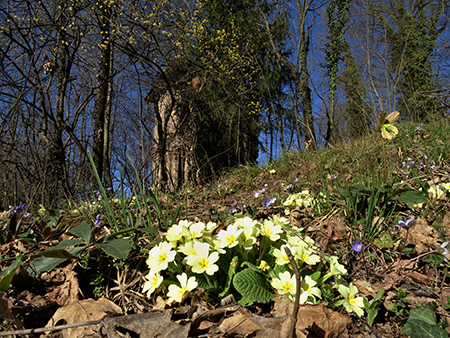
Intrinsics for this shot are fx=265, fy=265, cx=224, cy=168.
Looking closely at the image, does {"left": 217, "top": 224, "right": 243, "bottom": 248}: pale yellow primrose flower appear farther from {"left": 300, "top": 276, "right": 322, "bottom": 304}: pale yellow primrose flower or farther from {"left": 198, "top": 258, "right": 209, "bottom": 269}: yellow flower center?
{"left": 300, "top": 276, "right": 322, "bottom": 304}: pale yellow primrose flower

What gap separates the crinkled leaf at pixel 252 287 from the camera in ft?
3.03

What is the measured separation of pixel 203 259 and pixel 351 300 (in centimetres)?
53

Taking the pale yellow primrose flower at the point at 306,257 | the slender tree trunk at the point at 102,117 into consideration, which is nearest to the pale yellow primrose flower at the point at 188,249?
the pale yellow primrose flower at the point at 306,257

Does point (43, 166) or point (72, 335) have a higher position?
point (43, 166)

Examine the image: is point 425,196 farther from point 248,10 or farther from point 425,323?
point 248,10

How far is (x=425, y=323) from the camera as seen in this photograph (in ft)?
2.68

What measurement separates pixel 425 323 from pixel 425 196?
2.46 ft

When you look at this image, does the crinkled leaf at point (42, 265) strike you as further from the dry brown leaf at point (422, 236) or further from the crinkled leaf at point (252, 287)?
the dry brown leaf at point (422, 236)

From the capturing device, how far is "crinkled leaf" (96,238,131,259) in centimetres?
102

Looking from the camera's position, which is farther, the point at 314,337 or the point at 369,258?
the point at 369,258

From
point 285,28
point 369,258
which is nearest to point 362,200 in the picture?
point 369,258

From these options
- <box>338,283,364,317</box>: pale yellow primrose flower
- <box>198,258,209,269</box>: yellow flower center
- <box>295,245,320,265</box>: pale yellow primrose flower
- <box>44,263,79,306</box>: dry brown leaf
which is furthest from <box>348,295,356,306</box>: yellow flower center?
<box>44,263,79,306</box>: dry brown leaf

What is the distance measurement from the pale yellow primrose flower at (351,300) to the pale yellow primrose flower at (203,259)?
43cm

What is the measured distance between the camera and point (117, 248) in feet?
3.51
